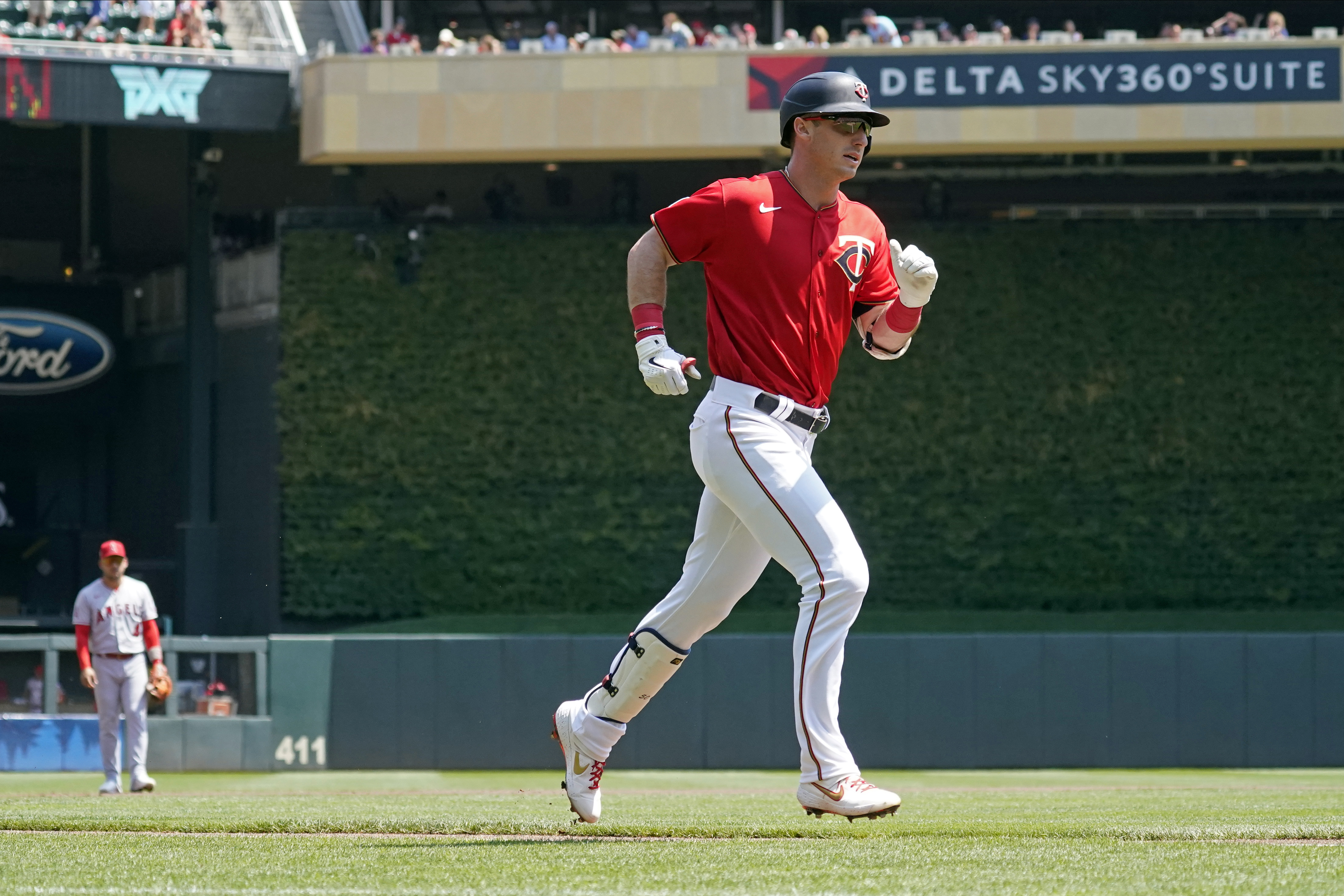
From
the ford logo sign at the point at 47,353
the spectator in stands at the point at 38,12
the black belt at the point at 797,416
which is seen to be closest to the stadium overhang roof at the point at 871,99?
the spectator in stands at the point at 38,12

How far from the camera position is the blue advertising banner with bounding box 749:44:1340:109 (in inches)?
767

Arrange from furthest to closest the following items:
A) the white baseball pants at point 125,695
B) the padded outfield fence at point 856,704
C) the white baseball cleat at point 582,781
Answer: the padded outfield fence at point 856,704
the white baseball pants at point 125,695
the white baseball cleat at point 582,781

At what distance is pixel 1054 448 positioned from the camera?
21.5 meters

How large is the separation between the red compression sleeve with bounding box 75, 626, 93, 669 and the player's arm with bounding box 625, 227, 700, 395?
825cm

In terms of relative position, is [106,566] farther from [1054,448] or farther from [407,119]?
[1054,448]

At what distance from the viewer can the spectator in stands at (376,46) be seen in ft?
69.9

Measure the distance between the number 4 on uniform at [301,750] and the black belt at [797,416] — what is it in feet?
40.9

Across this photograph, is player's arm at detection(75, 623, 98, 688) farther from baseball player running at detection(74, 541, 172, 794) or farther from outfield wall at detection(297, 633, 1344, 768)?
outfield wall at detection(297, 633, 1344, 768)

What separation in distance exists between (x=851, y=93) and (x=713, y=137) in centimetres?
1495

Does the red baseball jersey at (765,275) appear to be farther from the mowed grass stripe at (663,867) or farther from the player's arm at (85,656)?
the player's arm at (85,656)

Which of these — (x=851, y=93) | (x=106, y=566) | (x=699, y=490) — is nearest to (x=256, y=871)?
(x=851, y=93)

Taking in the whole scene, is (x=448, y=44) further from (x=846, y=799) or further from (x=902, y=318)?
(x=846, y=799)

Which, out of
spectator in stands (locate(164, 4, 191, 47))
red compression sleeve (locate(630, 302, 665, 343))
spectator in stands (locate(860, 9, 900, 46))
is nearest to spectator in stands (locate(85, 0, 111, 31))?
spectator in stands (locate(164, 4, 191, 47))

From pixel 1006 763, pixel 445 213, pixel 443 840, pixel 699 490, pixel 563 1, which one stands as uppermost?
pixel 563 1
